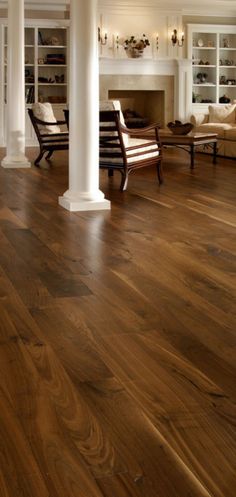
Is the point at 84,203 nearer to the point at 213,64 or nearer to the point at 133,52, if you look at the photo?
the point at 133,52

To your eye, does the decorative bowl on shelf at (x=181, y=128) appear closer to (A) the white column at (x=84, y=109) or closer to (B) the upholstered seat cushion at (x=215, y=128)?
(B) the upholstered seat cushion at (x=215, y=128)

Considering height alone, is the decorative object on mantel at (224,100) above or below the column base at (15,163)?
above

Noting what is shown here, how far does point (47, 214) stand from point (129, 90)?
31.0ft

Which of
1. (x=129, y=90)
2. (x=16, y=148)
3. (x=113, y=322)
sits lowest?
(x=113, y=322)

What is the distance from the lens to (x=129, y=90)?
15.3 meters

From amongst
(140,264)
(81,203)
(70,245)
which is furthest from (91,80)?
(140,264)

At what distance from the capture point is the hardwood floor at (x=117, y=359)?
2.03 meters

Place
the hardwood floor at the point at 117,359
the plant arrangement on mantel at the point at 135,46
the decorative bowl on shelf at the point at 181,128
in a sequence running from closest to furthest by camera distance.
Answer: the hardwood floor at the point at 117,359 < the decorative bowl on shelf at the point at 181,128 < the plant arrangement on mantel at the point at 135,46

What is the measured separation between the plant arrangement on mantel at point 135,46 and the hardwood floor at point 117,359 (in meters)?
9.31

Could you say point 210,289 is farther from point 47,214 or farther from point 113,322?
point 47,214

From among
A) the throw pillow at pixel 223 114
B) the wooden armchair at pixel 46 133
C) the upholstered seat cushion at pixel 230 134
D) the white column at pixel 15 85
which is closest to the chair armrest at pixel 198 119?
the throw pillow at pixel 223 114

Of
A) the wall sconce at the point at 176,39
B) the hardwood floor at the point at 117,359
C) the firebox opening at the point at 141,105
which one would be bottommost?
the hardwood floor at the point at 117,359

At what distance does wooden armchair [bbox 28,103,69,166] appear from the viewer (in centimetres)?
1073

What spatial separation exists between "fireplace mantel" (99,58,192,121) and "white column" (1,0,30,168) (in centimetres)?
469
